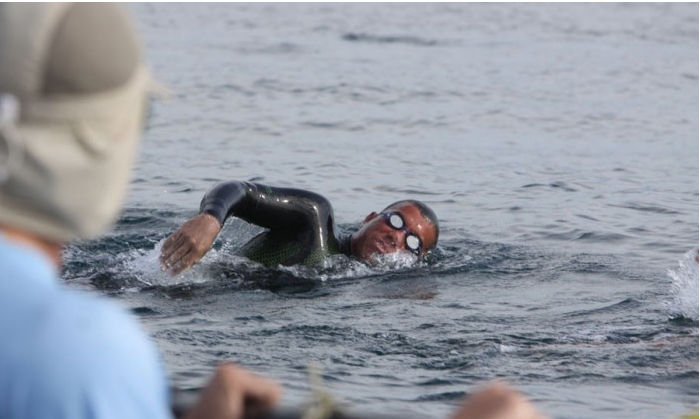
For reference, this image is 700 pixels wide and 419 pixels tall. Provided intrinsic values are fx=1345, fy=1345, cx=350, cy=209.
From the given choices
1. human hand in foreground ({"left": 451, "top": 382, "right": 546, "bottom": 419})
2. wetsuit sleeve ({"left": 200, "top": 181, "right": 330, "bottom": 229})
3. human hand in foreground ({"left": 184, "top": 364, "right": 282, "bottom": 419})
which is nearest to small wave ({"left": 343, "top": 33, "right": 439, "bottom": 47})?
wetsuit sleeve ({"left": 200, "top": 181, "right": 330, "bottom": 229})

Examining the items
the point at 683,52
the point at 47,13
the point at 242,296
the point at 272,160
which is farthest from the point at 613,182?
the point at 47,13

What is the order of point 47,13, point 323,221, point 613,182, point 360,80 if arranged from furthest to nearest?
point 360,80 < point 613,182 < point 323,221 < point 47,13

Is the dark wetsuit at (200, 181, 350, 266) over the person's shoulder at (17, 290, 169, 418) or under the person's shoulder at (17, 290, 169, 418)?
under

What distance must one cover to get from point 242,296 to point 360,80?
10652 mm

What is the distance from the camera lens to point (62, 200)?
183cm

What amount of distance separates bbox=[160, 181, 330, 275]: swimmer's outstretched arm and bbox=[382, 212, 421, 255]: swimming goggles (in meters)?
0.48

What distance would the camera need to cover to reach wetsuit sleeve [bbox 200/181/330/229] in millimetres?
8414

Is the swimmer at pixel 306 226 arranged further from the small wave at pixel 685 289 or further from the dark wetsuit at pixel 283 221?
the small wave at pixel 685 289

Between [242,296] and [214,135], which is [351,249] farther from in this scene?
[214,135]

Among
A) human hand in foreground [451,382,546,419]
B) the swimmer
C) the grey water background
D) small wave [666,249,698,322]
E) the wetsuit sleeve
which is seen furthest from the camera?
the swimmer

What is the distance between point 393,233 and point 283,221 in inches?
31.2

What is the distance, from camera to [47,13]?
5.84 ft

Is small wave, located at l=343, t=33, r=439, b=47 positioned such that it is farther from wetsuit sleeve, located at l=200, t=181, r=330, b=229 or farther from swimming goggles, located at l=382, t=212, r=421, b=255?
wetsuit sleeve, located at l=200, t=181, r=330, b=229

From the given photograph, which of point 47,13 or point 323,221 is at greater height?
point 47,13
